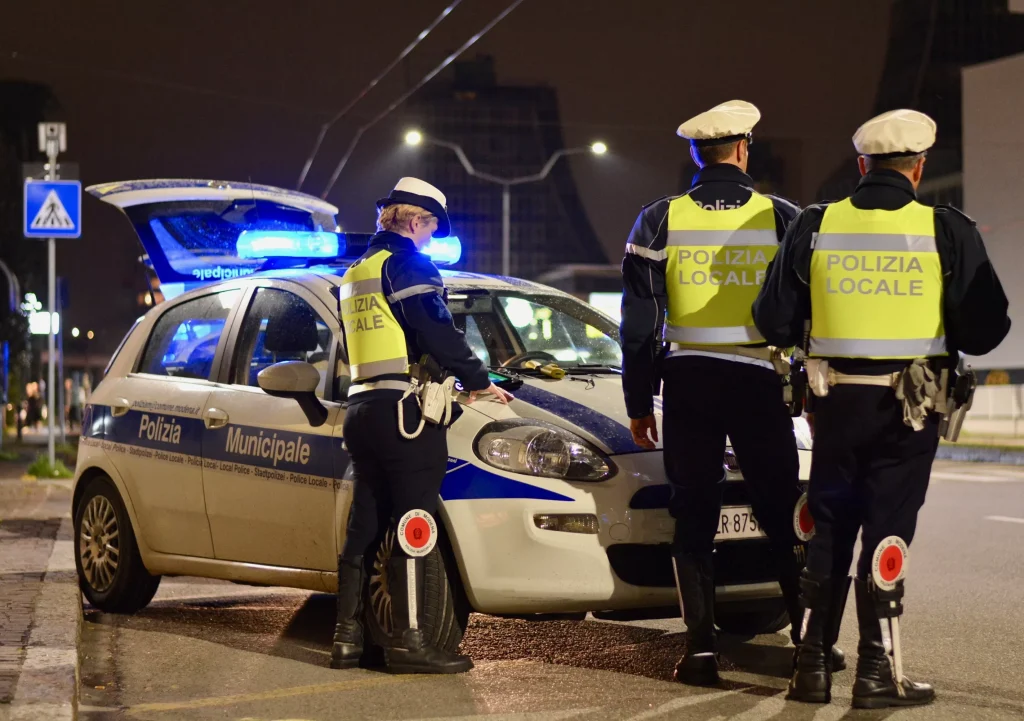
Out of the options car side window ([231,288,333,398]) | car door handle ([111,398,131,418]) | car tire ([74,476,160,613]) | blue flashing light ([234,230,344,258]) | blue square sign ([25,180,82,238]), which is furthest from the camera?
blue square sign ([25,180,82,238])

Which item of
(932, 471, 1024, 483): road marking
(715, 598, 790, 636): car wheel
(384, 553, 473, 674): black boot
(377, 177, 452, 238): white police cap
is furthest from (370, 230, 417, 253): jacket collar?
(932, 471, 1024, 483): road marking

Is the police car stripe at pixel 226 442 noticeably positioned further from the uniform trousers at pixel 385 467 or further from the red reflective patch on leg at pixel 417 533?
the red reflective patch on leg at pixel 417 533

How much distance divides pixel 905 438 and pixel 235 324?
3347 millimetres

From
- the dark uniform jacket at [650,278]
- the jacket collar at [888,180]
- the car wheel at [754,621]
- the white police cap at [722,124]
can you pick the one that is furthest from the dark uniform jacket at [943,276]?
the car wheel at [754,621]

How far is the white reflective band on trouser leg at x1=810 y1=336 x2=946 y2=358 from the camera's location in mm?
4953

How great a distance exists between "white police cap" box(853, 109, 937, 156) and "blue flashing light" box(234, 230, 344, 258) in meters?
2.89

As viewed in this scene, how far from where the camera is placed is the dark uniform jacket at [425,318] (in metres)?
5.67

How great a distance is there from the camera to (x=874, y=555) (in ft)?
16.3

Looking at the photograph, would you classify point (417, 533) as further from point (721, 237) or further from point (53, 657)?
point (721, 237)

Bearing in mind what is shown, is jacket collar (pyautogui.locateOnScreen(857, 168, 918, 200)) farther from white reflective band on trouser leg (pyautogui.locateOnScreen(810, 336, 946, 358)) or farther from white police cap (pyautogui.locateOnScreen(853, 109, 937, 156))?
white reflective band on trouser leg (pyautogui.locateOnScreen(810, 336, 946, 358))

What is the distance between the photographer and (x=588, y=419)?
580cm

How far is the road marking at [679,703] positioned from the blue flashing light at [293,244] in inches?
113

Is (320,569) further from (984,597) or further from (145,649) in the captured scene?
(984,597)

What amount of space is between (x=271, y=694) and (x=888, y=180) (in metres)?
2.77
